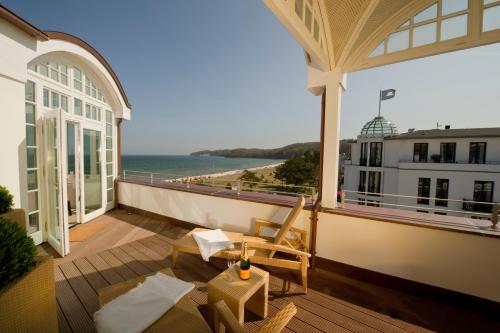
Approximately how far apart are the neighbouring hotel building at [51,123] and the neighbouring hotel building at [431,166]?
11.4 meters

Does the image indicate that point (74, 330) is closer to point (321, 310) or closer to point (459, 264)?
point (321, 310)

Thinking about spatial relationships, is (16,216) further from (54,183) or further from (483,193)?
(483,193)

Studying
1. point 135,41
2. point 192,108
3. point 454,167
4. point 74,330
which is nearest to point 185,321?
point 74,330

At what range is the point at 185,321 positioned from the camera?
1.38 m

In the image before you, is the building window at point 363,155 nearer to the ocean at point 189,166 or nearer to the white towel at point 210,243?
the white towel at point 210,243

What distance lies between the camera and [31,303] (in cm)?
123

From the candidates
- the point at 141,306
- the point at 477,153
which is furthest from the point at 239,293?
the point at 477,153

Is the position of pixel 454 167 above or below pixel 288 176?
above

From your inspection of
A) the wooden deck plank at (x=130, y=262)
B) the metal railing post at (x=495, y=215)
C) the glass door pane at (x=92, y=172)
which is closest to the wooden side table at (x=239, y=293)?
the wooden deck plank at (x=130, y=262)

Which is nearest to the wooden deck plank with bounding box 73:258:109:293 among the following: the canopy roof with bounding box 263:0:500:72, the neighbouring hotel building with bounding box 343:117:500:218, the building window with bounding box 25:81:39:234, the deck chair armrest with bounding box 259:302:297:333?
the building window with bounding box 25:81:39:234

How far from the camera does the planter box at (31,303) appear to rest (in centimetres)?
110

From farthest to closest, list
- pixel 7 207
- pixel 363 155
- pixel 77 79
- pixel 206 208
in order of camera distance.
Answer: pixel 363 155, pixel 77 79, pixel 206 208, pixel 7 207

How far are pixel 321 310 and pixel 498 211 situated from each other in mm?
2205

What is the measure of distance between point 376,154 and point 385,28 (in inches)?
645
